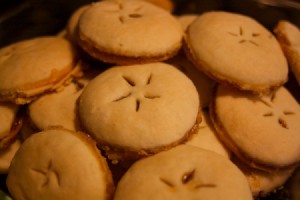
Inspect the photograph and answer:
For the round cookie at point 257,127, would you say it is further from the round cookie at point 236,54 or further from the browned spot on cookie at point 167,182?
the browned spot on cookie at point 167,182

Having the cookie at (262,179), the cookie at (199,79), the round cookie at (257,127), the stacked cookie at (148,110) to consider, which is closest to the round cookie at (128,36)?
the stacked cookie at (148,110)

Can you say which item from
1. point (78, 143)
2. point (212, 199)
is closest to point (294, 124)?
point (212, 199)

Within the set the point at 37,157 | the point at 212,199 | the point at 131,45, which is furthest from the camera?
the point at 131,45

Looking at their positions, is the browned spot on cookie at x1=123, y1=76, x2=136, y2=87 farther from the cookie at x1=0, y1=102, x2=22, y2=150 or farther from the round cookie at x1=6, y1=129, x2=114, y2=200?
the cookie at x1=0, y1=102, x2=22, y2=150

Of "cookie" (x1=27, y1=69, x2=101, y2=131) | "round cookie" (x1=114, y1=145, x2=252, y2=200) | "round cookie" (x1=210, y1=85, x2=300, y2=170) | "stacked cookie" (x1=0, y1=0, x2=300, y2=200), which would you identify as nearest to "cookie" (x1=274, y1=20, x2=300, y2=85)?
"stacked cookie" (x1=0, y1=0, x2=300, y2=200)

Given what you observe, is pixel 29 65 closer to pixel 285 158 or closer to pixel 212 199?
pixel 212 199

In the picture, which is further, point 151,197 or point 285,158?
point 285,158

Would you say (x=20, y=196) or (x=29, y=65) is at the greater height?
(x=29, y=65)

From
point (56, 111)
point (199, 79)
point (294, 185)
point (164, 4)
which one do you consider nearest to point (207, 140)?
point (199, 79)
